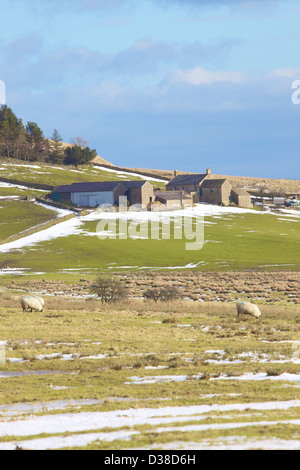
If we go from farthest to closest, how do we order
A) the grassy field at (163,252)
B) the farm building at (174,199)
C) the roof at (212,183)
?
1. the roof at (212,183)
2. the farm building at (174,199)
3. the grassy field at (163,252)

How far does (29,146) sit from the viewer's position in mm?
181375

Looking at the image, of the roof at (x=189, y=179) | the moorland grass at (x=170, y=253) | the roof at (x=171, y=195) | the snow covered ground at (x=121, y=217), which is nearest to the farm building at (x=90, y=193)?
the snow covered ground at (x=121, y=217)

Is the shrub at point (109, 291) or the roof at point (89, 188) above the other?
the roof at point (89, 188)

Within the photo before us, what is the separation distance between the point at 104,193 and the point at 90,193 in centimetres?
329

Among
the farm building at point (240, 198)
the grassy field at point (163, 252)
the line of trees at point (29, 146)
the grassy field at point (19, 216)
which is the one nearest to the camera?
the grassy field at point (163, 252)

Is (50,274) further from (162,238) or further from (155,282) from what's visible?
(162,238)

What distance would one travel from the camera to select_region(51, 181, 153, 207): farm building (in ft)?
406

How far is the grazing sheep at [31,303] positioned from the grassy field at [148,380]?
5.22ft

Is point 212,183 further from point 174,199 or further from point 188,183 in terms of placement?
point 174,199

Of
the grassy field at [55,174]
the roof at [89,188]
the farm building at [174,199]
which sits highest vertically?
the grassy field at [55,174]

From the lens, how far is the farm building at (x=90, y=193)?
123750 millimetres

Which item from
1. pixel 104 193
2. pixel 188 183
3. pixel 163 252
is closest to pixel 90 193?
pixel 104 193

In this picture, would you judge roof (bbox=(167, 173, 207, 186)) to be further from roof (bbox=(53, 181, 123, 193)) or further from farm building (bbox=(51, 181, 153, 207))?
roof (bbox=(53, 181, 123, 193))

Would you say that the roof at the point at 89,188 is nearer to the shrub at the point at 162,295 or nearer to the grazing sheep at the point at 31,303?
the shrub at the point at 162,295
